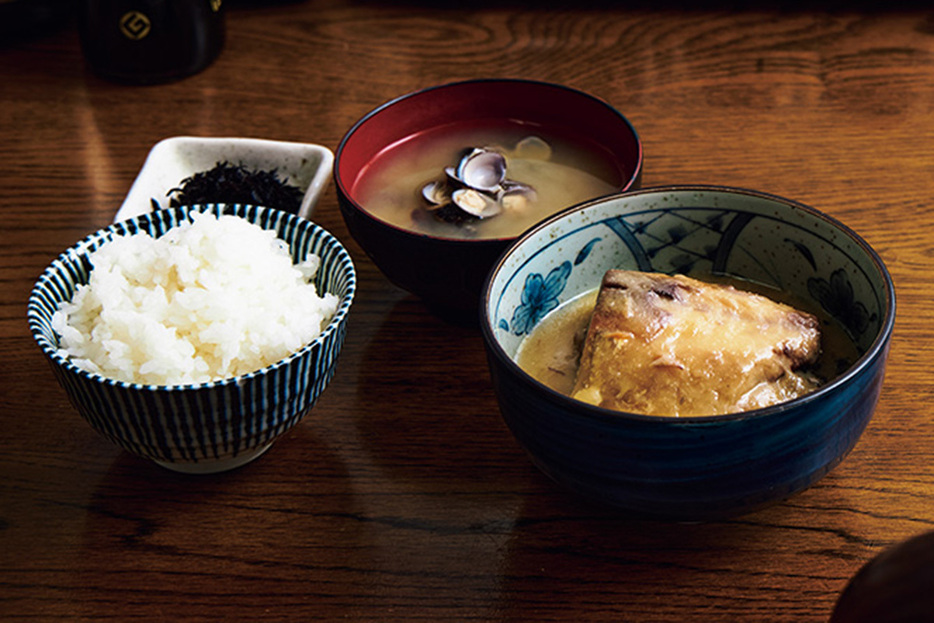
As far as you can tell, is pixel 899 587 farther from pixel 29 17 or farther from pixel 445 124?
pixel 29 17

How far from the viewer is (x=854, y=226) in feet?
5.25

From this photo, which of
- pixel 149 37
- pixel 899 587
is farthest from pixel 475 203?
pixel 149 37

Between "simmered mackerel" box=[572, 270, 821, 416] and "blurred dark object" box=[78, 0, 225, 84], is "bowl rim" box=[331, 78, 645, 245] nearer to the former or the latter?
"simmered mackerel" box=[572, 270, 821, 416]

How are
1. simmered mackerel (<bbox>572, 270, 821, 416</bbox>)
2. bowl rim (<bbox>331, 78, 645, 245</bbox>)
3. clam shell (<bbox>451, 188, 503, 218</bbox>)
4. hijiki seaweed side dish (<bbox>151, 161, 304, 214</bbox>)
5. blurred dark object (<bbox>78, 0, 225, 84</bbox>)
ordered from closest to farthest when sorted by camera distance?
simmered mackerel (<bbox>572, 270, 821, 416</bbox>)
bowl rim (<bbox>331, 78, 645, 245</bbox>)
clam shell (<bbox>451, 188, 503, 218</bbox>)
hijiki seaweed side dish (<bbox>151, 161, 304, 214</bbox>)
blurred dark object (<bbox>78, 0, 225, 84</bbox>)

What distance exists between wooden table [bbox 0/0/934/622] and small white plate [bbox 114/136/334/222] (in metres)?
0.08

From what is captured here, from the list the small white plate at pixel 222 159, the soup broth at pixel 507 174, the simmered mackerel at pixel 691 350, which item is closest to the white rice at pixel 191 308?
the soup broth at pixel 507 174

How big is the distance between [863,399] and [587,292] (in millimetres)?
452

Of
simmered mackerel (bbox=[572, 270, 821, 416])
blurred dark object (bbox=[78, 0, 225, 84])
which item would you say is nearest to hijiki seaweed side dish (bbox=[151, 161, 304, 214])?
blurred dark object (bbox=[78, 0, 225, 84])

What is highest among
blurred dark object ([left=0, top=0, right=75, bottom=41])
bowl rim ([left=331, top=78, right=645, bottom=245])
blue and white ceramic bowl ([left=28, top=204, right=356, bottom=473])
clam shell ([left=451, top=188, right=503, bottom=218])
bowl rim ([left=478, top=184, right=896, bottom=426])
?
bowl rim ([left=478, top=184, right=896, bottom=426])

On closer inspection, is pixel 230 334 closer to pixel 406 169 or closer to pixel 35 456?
pixel 35 456

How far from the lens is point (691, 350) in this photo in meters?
1.05

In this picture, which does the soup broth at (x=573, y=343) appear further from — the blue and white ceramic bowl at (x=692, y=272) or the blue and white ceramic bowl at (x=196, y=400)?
the blue and white ceramic bowl at (x=196, y=400)

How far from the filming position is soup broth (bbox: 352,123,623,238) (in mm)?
1464

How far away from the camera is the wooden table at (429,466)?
1061 millimetres
